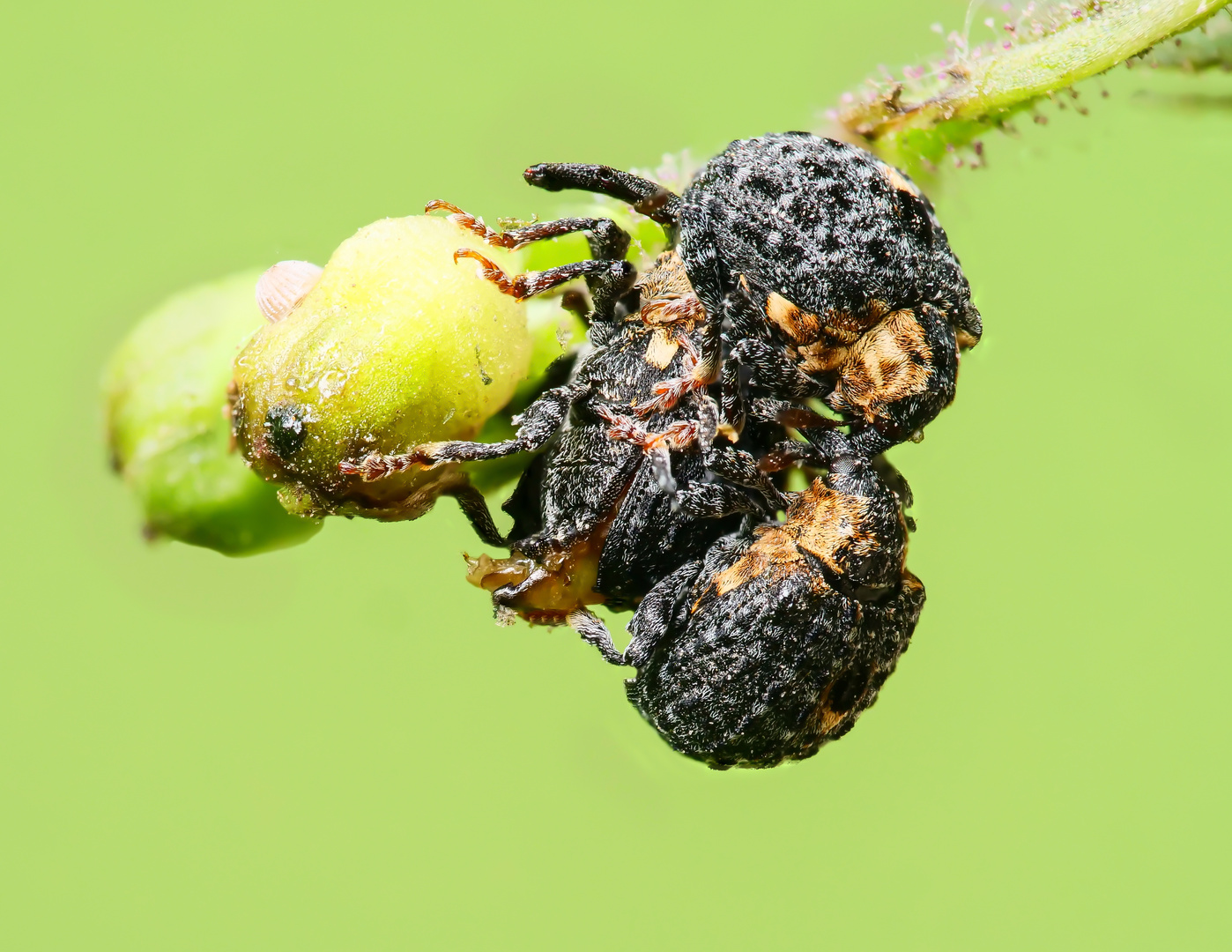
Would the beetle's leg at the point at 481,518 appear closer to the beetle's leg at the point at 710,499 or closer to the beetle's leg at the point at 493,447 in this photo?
the beetle's leg at the point at 493,447

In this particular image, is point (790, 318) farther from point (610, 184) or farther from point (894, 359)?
point (610, 184)

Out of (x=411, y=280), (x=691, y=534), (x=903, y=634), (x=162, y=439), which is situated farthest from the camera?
(x=162, y=439)

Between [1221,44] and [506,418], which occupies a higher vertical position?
[1221,44]

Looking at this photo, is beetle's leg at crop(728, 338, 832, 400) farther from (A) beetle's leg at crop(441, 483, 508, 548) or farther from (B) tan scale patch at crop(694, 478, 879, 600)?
(A) beetle's leg at crop(441, 483, 508, 548)

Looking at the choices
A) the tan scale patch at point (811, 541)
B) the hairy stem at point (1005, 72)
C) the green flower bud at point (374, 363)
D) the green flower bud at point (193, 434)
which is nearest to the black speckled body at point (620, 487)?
the tan scale patch at point (811, 541)

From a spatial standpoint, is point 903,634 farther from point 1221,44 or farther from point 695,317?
point 1221,44

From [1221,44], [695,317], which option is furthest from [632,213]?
[1221,44]
